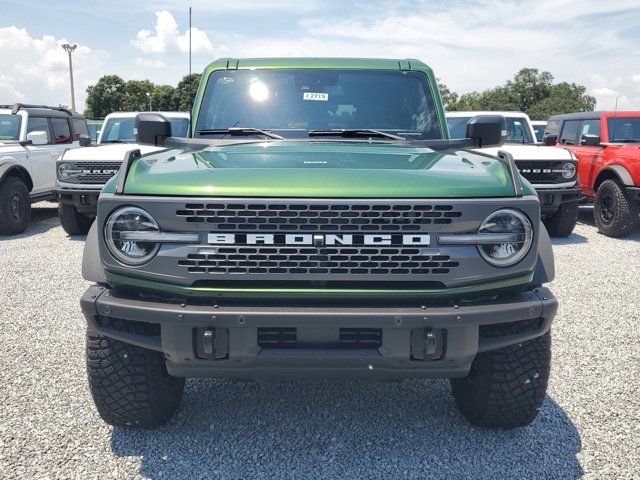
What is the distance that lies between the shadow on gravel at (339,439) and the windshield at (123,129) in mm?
7262

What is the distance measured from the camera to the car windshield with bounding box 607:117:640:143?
953cm

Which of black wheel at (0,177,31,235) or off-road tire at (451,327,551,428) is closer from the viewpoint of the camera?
off-road tire at (451,327,551,428)

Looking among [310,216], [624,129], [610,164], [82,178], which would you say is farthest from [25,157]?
[624,129]

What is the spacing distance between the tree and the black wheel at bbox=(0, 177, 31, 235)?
78.3 metres

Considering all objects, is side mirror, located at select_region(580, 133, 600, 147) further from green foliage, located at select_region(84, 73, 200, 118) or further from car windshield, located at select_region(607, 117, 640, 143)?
green foliage, located at select_region(84, 73, 200, 118)

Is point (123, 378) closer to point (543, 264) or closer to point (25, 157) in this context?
point (543, 264)

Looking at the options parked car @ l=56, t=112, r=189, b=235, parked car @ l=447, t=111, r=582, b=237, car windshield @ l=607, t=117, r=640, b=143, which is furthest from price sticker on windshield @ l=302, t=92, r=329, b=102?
car windshield @ l=607, t=117, r=640, b=143

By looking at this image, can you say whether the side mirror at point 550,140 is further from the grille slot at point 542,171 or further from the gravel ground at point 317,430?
the gravel ground at point 317,430

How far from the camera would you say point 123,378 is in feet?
9.11

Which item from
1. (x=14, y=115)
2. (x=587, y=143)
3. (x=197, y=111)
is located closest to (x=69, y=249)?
(x=14, y=115)

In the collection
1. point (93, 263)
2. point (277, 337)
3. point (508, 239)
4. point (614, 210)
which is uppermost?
point (508, 239)

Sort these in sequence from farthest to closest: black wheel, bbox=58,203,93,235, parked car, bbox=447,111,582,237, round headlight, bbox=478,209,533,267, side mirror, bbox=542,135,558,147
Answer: side mirror, bbox=542,135,558,147
black wheel, bbox=58,203,93,235
parked car, bbox=447,111,582,237
round headlight, bbox=478,209,533,267

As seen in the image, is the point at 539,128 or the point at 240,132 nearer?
the point at 240,132

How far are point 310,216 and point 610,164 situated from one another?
8338 millimetres
